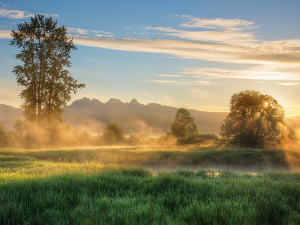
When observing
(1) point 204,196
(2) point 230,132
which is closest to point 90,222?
(1) point 204,196

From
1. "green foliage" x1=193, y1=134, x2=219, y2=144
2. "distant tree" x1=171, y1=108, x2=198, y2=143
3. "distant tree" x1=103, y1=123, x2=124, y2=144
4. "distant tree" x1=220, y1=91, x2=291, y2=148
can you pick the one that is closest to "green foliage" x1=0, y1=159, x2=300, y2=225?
"distant tree" x1=220, y1=91, x2=291, y2=148

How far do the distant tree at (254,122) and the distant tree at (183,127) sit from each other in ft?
50.5

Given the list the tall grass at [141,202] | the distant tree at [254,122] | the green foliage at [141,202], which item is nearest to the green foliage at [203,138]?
the distant tree at [254,122]

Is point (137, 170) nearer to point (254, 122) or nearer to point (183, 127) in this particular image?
point (254, 122)

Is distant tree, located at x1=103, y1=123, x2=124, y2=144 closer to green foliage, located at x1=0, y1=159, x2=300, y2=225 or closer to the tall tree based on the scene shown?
the tall tree

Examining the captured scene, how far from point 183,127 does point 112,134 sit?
18834mm

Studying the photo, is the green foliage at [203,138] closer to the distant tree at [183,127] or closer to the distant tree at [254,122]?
the distant tree at [183,127]

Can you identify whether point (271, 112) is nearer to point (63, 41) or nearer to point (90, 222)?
point (63, 41)

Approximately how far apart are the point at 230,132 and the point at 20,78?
24518mm

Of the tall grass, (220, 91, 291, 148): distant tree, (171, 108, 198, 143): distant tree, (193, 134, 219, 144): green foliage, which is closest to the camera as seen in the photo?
the tall grass

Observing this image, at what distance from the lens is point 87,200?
559 centimetres

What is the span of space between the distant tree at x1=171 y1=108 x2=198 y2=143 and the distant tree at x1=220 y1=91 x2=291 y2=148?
15.4 m

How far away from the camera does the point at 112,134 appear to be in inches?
2361

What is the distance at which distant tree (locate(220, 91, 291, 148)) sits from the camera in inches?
1148
